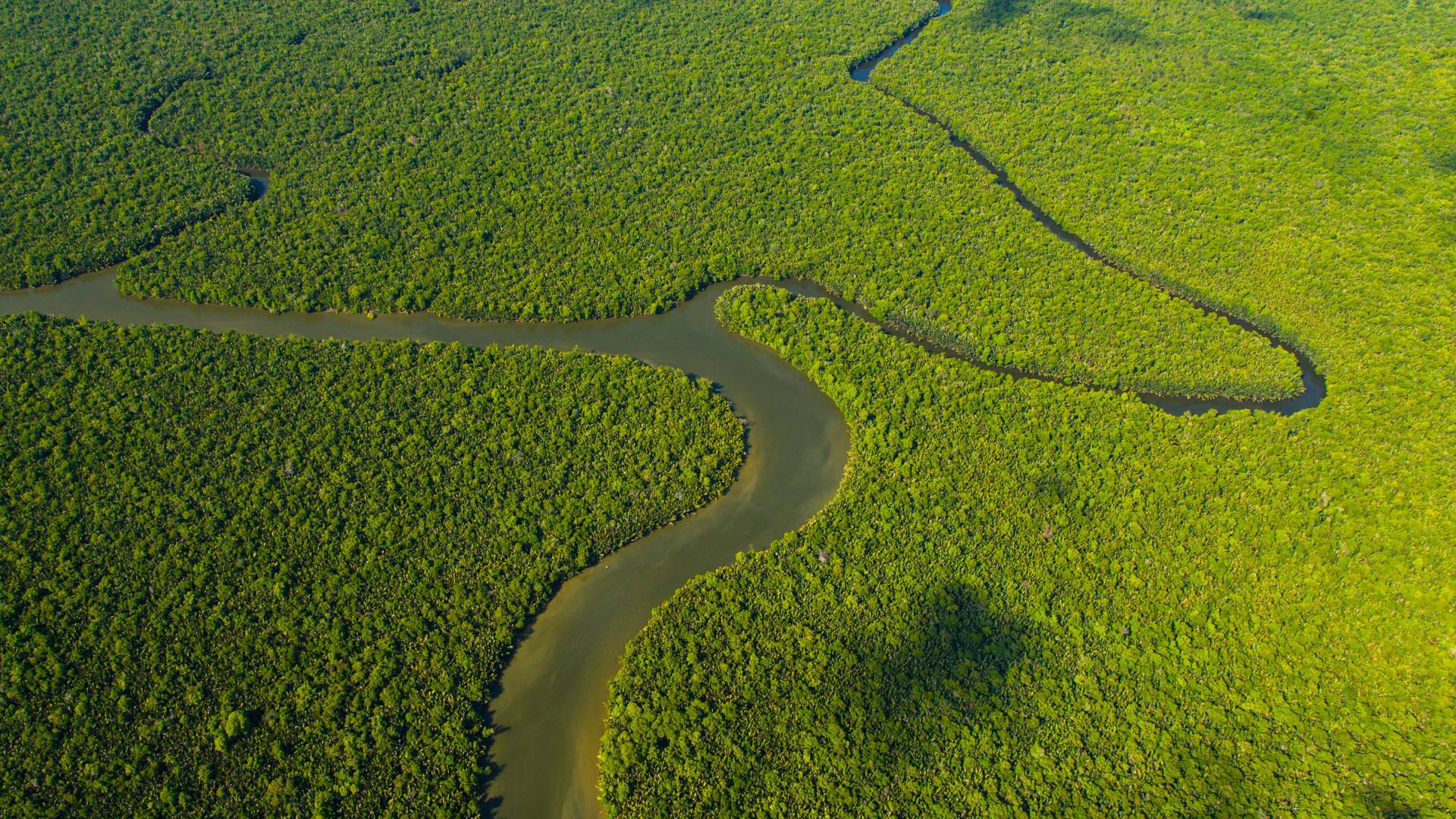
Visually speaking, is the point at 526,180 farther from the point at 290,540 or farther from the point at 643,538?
the point at 643,538

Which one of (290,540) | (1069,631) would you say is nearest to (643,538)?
(290,540)

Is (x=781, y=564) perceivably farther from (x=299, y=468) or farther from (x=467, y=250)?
(x=467, y=250)

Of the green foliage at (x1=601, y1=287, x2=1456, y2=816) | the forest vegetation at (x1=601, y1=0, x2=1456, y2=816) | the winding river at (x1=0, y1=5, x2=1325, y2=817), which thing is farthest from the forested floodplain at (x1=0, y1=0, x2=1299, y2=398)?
the green foliage at (x1=601, y1=287, x2=1456, y2=816)

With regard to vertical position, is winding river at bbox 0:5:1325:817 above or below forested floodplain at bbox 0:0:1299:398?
below

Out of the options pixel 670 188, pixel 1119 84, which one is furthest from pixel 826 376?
pixel 1119 84

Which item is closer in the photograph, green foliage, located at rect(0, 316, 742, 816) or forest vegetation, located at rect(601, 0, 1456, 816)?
green foliage, located at rect(0, 316, 742, 816)

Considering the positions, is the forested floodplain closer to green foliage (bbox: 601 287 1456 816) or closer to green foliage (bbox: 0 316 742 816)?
green foliage (bbox: 601 287 1456 816)
